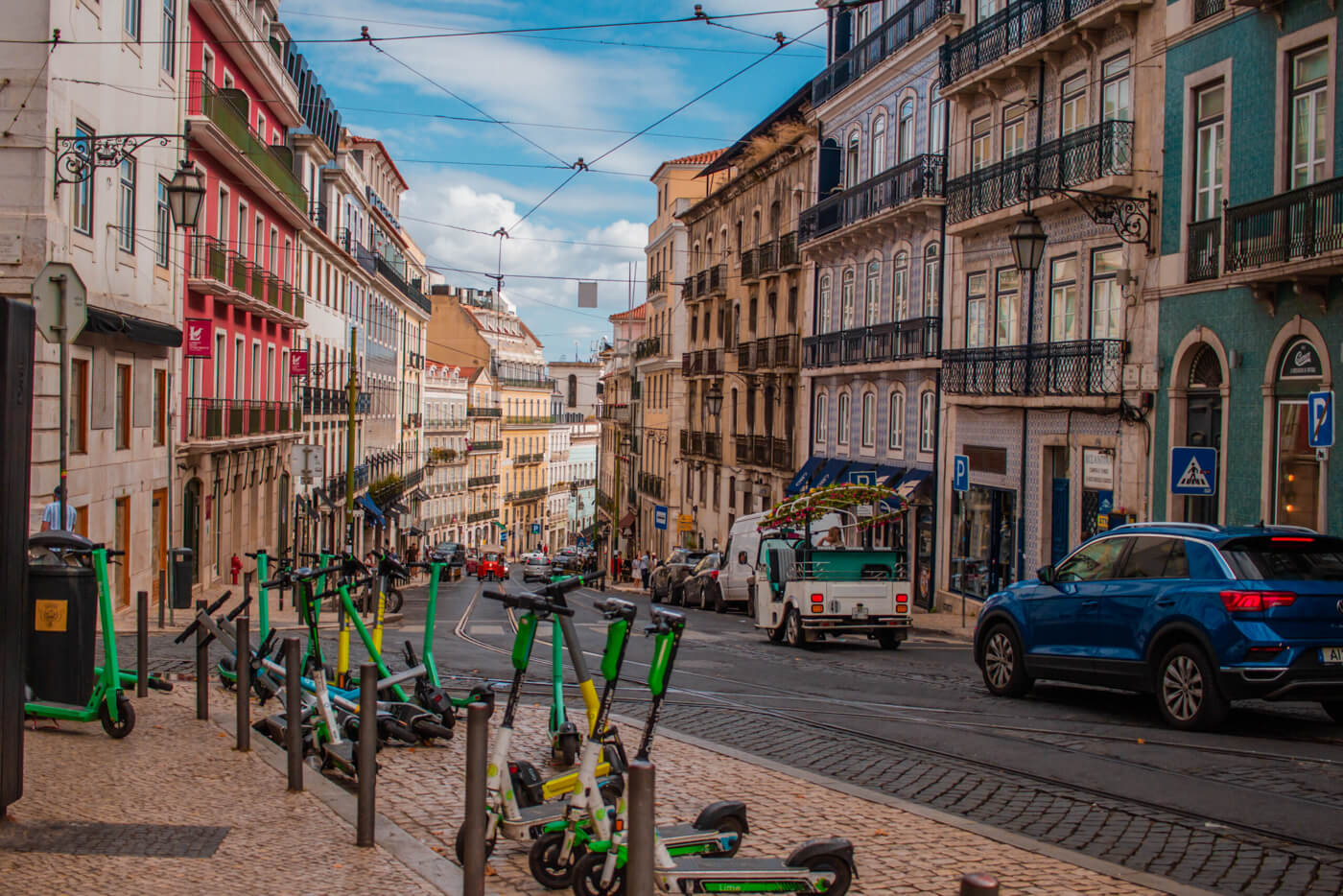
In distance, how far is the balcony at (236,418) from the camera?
31250mm

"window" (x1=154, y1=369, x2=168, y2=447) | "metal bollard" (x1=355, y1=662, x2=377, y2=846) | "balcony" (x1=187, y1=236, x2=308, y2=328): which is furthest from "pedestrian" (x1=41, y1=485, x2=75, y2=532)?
"balcony" (x1=187, y1=236, x2=308, y2=328)

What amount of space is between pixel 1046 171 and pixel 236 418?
69.5 ft

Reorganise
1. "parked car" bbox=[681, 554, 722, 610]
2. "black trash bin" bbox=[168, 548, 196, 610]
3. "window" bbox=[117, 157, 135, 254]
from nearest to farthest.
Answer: "black trash bin" bbox=[168, 548, 196, 610], "window" bbox=[117, 157, 135, 254], "parked car" bbox=[681, 554, 722, 610]

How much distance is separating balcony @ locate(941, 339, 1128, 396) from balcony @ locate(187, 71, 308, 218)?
56.3 feet

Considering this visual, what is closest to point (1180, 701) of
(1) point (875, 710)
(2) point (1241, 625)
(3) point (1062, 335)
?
(2) point (1241, 625)

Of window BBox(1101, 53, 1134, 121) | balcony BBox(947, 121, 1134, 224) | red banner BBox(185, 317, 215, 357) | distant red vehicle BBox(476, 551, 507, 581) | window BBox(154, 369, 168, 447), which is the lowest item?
distant red vehicle BBox(476, 551, 507, 581)

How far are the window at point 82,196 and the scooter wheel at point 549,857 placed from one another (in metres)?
17.3

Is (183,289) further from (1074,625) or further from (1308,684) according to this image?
(1308,684)

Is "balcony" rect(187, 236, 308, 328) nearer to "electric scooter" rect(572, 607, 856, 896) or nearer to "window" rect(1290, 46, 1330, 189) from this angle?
"window" rect(1290, 46, 1330, 189)

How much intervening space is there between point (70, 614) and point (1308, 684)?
930 cm

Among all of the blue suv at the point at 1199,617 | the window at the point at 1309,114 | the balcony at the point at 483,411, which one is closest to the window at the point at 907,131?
the window at the point at 1309,114

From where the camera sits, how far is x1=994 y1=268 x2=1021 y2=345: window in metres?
27.9

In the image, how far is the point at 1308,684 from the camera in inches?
419

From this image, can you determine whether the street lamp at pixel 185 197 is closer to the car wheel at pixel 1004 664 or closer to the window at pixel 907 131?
the car wheel at pixel 1004 664
